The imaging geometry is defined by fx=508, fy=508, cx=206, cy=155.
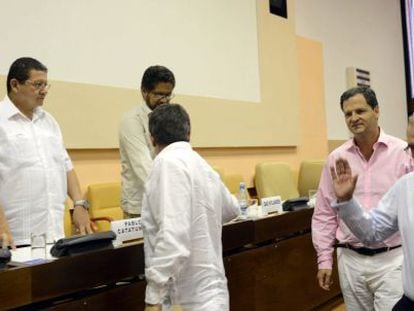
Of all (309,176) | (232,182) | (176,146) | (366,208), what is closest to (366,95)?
(366,208)

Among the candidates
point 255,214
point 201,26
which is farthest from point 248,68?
point 255,214

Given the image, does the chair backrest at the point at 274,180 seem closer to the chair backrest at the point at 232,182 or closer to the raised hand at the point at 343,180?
the chair backrest at the point at 232,182

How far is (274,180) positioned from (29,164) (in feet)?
11.4

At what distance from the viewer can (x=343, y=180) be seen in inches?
70.9

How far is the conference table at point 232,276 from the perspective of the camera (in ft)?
5.37

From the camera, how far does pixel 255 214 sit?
9.78 feet

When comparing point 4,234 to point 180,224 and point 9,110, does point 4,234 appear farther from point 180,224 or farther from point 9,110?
point 180,224

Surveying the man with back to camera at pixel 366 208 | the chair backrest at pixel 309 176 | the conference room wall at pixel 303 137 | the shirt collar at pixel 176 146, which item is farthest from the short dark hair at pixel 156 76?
the chair backrest at pixel 309 176

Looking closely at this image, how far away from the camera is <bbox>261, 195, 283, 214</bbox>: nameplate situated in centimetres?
303

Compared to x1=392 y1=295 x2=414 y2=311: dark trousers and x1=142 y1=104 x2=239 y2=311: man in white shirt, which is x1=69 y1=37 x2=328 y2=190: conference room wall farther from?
x1=392 y1=295 x2=414 y2=311: dark trousers

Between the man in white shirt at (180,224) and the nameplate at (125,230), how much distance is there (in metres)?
0.31

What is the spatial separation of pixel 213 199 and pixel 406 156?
0.91 m

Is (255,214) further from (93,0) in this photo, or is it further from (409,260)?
(93,0)

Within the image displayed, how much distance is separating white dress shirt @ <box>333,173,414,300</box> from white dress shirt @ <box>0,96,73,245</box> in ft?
4.19
